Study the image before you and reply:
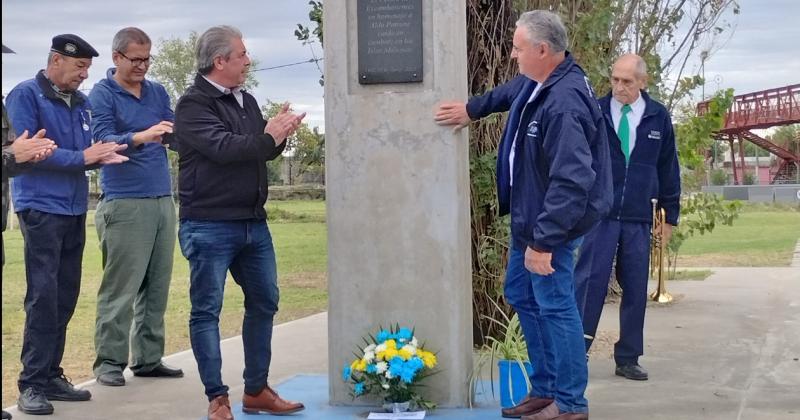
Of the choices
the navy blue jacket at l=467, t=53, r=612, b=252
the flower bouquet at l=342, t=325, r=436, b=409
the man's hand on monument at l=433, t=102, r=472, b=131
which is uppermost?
the man's hand on monument at l=433, t=102, r=472, b=131

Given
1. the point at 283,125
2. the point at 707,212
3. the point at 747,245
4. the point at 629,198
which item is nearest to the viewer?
the point at 283,125

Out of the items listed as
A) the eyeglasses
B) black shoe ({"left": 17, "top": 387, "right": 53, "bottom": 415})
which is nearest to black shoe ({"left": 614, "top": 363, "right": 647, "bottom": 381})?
black shoe ({"left": 17, "top": 387, "right": 53, "bottom": 415})

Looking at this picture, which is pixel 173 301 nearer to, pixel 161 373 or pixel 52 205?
pixel 161 373

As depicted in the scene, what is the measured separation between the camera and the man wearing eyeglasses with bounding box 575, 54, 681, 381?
6.35 meters

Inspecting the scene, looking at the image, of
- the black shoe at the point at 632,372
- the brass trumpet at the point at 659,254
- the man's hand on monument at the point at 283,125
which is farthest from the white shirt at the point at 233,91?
the brass trumpet at the point at 659,254

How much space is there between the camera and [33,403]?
551 centimetres

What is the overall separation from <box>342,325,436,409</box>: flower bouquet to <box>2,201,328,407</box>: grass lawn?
7.32ft

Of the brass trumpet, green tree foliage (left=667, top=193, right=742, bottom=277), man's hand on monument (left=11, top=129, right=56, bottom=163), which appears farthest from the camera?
green tree foliage (left=667, top=193, right=742, bottom=277)

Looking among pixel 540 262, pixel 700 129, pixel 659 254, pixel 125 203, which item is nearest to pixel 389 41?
pixel 540 262

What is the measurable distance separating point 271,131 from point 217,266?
69 centimetres

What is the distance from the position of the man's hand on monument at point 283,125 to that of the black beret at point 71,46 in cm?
130

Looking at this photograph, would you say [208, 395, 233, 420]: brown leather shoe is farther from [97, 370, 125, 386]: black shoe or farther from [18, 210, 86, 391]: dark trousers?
[97, 370, 125, 386]: black shoe

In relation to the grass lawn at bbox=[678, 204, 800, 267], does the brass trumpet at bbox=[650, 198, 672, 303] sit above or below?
above

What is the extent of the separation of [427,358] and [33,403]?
2039 mm
